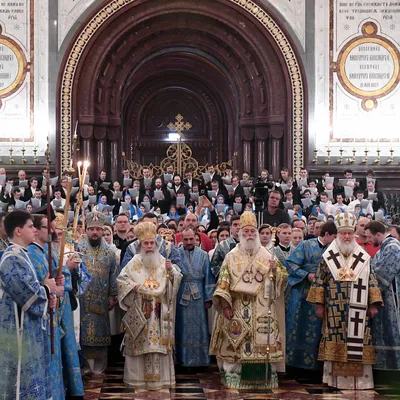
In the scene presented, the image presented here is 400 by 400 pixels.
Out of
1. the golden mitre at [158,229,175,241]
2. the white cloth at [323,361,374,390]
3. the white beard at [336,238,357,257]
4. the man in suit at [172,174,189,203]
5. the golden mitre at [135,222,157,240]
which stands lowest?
the white cloth at [323,361,374,390]

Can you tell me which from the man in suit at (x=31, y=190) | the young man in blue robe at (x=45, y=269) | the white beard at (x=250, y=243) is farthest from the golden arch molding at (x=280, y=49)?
the young man in blue robe at (x=45, y=269)

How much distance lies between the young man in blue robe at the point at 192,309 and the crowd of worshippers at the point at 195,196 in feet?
19.3

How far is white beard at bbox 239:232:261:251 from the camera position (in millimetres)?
10883

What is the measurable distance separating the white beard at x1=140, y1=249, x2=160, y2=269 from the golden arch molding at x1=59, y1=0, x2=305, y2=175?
1233 cm

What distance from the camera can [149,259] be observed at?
10992 mm

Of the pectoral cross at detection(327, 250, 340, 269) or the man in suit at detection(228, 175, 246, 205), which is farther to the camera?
the man in suit at detection(228, 175, 246, 205)

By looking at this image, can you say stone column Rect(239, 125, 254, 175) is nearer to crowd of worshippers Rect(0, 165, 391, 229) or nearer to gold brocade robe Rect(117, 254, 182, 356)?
crowd of worshippers Rect(0, 165, 391, 229)

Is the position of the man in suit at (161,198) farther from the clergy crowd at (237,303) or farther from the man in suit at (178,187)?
the clergy crowd at (237,303)

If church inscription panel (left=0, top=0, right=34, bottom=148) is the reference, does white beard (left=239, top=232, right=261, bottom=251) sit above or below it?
below

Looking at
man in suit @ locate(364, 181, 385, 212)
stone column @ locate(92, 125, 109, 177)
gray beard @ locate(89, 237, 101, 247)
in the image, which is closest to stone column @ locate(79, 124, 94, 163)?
stone column @ locate(92, 125, 109, 177)

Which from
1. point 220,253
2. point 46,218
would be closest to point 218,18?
point 220,253

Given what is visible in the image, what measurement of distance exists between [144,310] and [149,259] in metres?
0.54

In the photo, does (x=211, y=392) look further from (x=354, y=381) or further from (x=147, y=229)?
(x=147, y=229)

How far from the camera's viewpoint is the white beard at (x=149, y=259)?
1099cm
